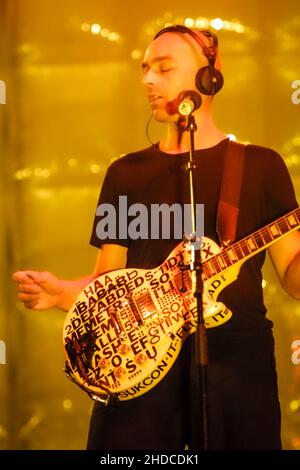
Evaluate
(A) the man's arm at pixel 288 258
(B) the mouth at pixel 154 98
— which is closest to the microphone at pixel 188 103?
(B) the mouth at pixel 154 98

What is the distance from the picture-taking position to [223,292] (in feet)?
7.45

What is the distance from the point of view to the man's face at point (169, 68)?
244 centimetres

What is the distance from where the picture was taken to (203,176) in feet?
7.75

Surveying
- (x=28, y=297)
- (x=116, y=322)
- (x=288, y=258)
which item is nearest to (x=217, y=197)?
(x=288, y=258)

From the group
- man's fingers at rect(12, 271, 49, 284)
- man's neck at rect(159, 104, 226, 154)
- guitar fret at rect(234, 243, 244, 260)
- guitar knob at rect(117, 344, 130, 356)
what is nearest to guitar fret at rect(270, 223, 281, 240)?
guitar fret at rect(234, 243, 244, 260)

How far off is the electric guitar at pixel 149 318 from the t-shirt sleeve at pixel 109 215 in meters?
0.22

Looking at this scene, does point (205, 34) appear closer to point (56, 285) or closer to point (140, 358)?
point (56, 285)

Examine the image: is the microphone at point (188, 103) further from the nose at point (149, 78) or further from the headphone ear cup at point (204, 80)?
the nose at point (149, 78)

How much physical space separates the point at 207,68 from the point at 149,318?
830mm

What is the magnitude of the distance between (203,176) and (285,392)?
88cm

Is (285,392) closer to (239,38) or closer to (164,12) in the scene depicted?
(239,38)

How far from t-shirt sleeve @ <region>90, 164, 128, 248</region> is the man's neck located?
9.0 inches

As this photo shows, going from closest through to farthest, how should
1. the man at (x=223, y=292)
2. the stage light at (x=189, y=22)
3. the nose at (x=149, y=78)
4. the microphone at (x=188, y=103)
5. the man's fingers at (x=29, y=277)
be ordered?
the microphone at (x=188, y=103)
the man at (x=223, y=292)
the man's fingers at (x=29, y=277)
the nose at (x=149, y=78)
the stage light at (x=189, y=22)

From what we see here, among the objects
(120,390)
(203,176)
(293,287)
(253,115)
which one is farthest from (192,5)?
(120,390)
